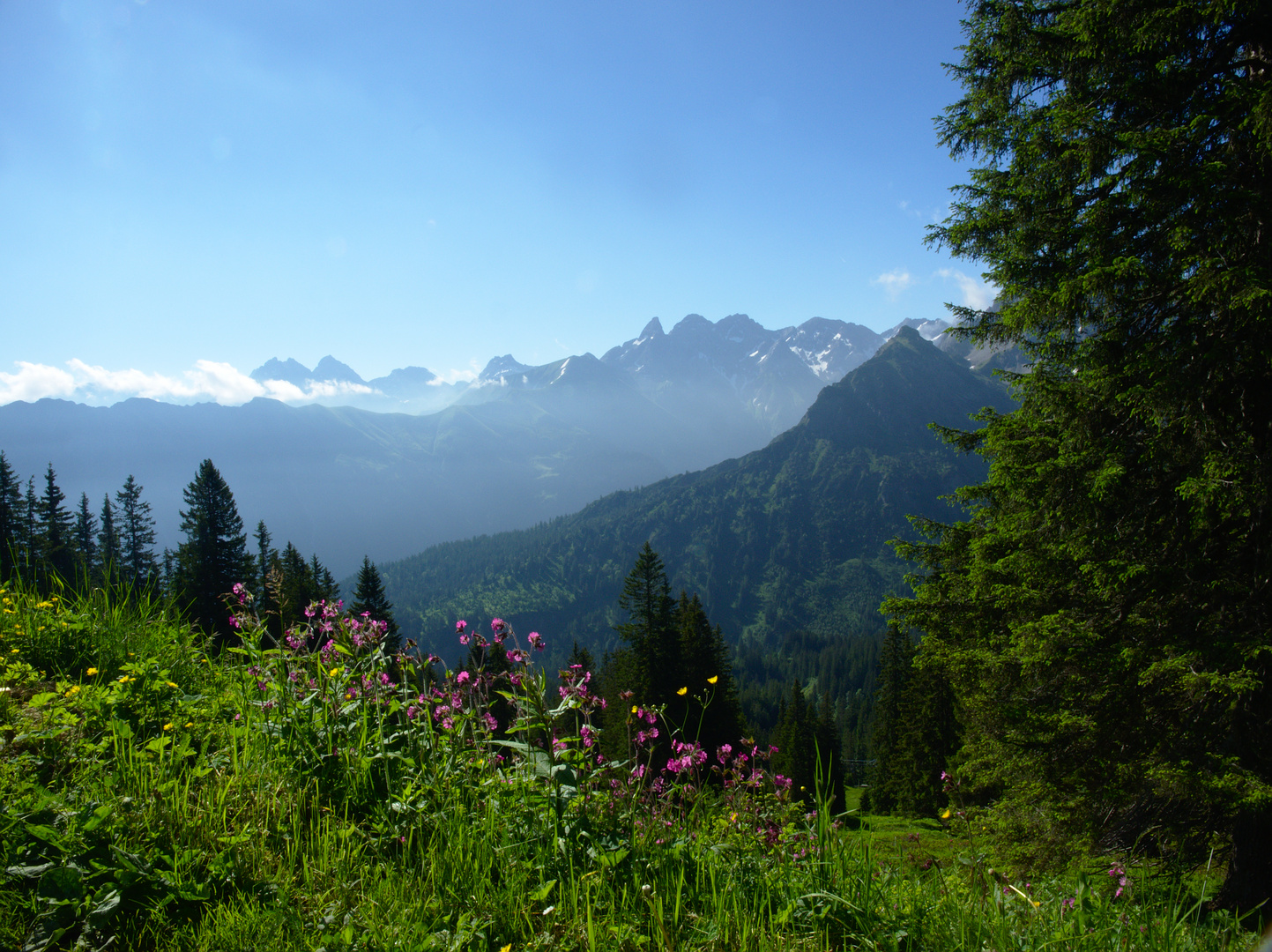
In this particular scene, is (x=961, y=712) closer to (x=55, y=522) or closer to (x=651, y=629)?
(x=651, y=629)

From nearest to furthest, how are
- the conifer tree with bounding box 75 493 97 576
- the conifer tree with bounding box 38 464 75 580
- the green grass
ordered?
the green grass
the conifer tree with bounding box 38 464 75 580
the conifer tree with bounding box 75 493 97 576

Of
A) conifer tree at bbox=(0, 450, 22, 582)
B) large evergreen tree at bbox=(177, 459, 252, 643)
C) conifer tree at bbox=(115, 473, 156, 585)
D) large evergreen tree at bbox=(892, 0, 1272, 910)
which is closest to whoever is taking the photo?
large evergreen tree at bbox=(892, 0, 1272, 910)

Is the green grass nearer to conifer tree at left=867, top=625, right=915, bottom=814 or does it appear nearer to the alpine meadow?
the alpine meadow

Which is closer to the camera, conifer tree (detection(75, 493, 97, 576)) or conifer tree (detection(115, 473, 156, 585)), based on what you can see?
conifer tree (detection(115, 473, 156, 585))

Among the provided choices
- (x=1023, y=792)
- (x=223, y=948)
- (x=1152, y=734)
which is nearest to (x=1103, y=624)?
(x=1152, y=734)

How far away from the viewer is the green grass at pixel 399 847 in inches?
82.7

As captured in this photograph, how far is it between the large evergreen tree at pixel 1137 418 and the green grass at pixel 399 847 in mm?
5233

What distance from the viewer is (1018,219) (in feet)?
28.1

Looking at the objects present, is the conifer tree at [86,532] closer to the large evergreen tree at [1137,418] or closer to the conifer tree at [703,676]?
the conifer tree at [703,676]

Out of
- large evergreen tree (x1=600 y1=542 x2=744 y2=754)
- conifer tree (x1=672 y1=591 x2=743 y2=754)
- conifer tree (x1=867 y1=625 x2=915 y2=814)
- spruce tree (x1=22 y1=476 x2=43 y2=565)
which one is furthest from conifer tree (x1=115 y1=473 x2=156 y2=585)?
conifer tree (x1=867 y1=625 x2=915 y2=814)

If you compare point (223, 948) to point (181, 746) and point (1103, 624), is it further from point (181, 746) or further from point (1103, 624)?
point (1103, 624)

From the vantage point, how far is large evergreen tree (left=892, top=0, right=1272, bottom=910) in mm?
6762

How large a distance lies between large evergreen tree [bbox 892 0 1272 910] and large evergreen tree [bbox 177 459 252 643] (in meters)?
31.8

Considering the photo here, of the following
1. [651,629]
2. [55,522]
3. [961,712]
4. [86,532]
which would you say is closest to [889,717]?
[651,629]
